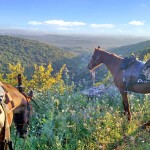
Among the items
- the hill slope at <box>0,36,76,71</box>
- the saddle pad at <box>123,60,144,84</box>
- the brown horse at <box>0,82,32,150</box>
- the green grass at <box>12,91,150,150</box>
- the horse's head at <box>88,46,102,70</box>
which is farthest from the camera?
the hill slope at <box>0,36,76,71</box>

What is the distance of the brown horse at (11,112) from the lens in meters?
4.14

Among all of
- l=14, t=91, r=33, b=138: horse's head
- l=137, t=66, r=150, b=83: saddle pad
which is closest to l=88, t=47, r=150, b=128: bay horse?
l=137, t=66, r=150, b=83: saddle pad

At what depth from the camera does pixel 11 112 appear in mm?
4449

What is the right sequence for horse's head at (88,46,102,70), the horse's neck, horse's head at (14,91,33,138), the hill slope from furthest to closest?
the hill slope < horse's head at (88,46,102,70) < the horse's neck < horse's head at (14,91,33,138)

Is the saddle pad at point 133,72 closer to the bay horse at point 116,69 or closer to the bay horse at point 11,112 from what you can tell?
the bay horse at point 116,69

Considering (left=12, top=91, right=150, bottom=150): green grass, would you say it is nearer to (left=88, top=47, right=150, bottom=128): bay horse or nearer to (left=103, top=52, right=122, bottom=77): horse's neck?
(left=88, top=47, right=150, bottom=128): bay horse

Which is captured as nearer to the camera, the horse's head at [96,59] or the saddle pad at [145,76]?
the saddle pad at [145,76]

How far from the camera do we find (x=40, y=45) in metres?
180

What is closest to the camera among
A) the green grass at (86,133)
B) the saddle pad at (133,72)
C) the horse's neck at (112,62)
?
the green grass at (86,133)

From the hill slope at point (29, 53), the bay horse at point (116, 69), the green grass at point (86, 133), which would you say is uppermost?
the bay horse at point (116, 69)

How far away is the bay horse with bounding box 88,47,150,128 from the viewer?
32.5 ft

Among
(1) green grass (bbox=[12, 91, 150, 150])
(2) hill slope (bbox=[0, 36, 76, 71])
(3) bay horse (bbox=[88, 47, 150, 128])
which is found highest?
(3) bay horse (bbox=[88, 47, 150, 128])

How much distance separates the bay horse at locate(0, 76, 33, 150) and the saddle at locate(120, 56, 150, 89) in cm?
529

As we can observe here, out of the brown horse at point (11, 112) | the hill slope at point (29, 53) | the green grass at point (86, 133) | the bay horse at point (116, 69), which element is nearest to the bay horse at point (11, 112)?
the brown horse at point (11, 112)
